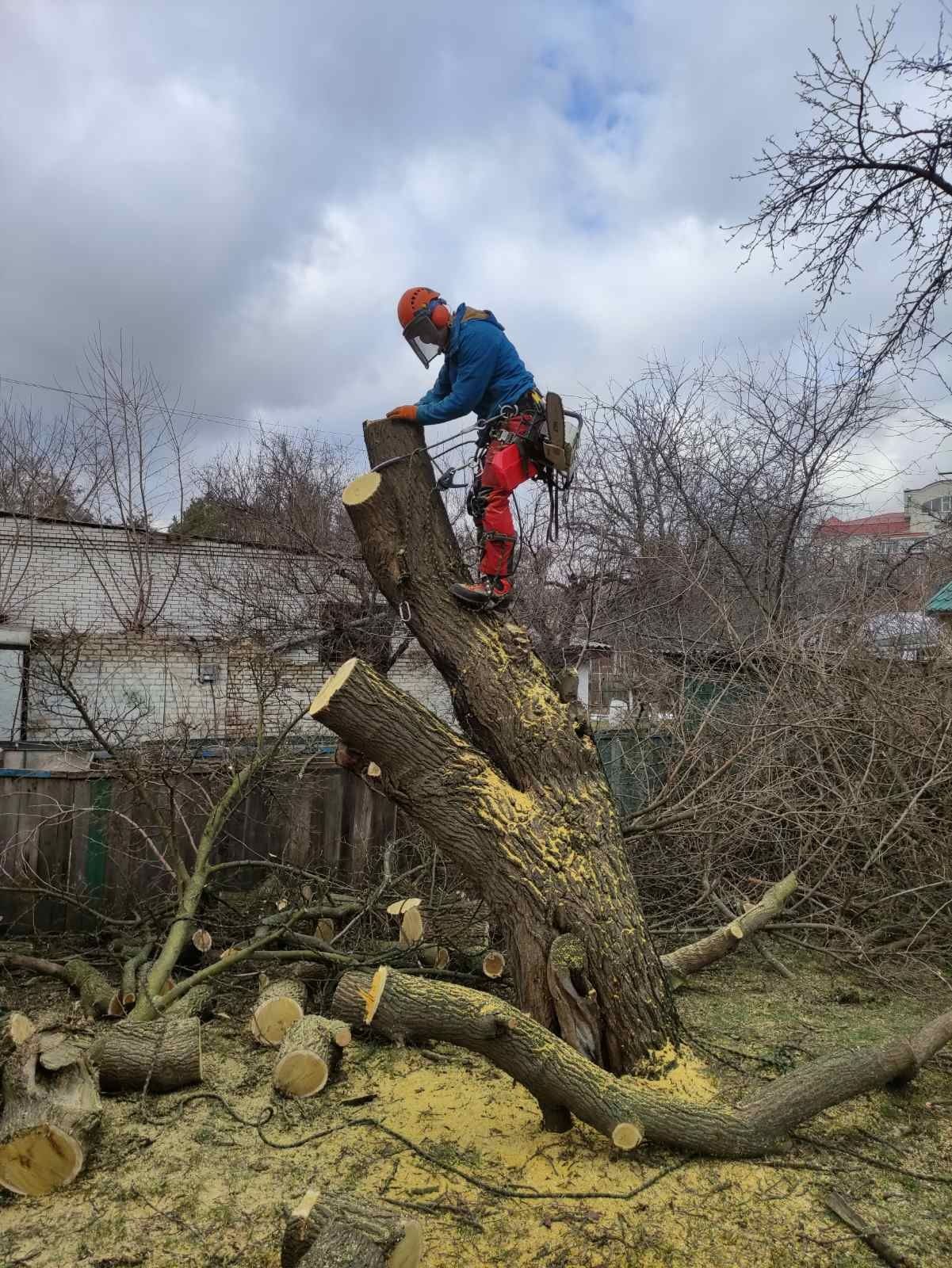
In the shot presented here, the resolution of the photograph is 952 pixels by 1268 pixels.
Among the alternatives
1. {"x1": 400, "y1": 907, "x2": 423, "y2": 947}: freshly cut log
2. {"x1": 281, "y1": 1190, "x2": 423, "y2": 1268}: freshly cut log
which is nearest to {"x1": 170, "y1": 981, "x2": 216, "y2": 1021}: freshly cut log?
{"x1": 400, "y1": 907, "x2": 423, "y2": 947}: freshly cut log

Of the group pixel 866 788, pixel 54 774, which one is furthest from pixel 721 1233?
pixel 54 774

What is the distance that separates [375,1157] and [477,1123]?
445 millimetres

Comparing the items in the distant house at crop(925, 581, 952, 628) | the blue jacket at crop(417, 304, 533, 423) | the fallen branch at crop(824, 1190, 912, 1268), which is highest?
the blue jacket at crop(417, 304, 533, 423)

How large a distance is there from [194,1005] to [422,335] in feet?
11.1

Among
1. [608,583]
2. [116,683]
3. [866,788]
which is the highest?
[608,583]

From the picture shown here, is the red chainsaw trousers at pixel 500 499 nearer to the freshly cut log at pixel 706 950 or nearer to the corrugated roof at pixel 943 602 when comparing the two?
the freshly cut log at pixel 706 950

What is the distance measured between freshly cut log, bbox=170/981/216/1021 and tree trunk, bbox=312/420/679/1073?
167 centimetres

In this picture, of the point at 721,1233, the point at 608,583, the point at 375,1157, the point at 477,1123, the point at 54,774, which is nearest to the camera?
the point at 721,1233

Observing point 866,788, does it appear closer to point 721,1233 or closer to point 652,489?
point 721,1233

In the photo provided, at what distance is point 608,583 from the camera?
1183 cm

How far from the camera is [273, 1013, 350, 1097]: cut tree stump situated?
339 centimetres

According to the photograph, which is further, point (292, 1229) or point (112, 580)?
point (112, 580)

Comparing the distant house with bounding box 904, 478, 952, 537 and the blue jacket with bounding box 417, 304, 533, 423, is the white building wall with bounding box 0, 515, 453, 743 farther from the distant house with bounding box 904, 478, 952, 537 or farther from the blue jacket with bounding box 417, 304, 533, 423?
the blue jacket with bounding box 417, 304, 533, 423

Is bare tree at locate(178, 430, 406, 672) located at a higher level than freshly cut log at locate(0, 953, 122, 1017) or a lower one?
higher
